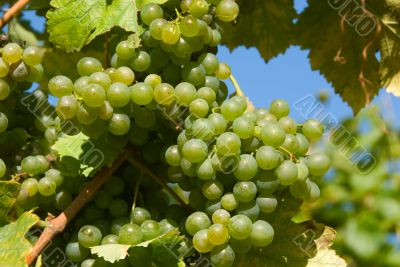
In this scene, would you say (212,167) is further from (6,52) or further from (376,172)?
(376,172)

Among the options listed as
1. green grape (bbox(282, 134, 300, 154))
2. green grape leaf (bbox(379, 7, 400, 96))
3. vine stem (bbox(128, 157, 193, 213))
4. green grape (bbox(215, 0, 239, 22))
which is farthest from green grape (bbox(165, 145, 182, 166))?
green grape leaf (bbox(379, 7, 400, 96))

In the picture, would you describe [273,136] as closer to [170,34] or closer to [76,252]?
[170,34]

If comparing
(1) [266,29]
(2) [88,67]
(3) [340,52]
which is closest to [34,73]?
(2) [88,67]

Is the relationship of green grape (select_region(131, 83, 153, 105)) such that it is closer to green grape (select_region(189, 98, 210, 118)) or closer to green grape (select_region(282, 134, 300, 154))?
green grape (select_region(189, 98, 210, 118))

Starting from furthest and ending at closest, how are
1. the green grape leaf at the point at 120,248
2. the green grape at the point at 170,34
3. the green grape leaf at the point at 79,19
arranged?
the green grape leaf at the point at 79,19 → the green grape at the point at 170,34 → the green grape leaf at the point at 120,248

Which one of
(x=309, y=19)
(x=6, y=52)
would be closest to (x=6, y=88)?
(x=6, y=52)

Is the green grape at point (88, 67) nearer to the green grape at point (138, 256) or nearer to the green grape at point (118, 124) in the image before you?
the green grape at point (118, 124)

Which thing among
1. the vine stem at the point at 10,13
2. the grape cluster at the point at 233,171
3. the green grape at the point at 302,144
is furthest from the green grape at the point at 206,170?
the vine stem at the point at 10,13
